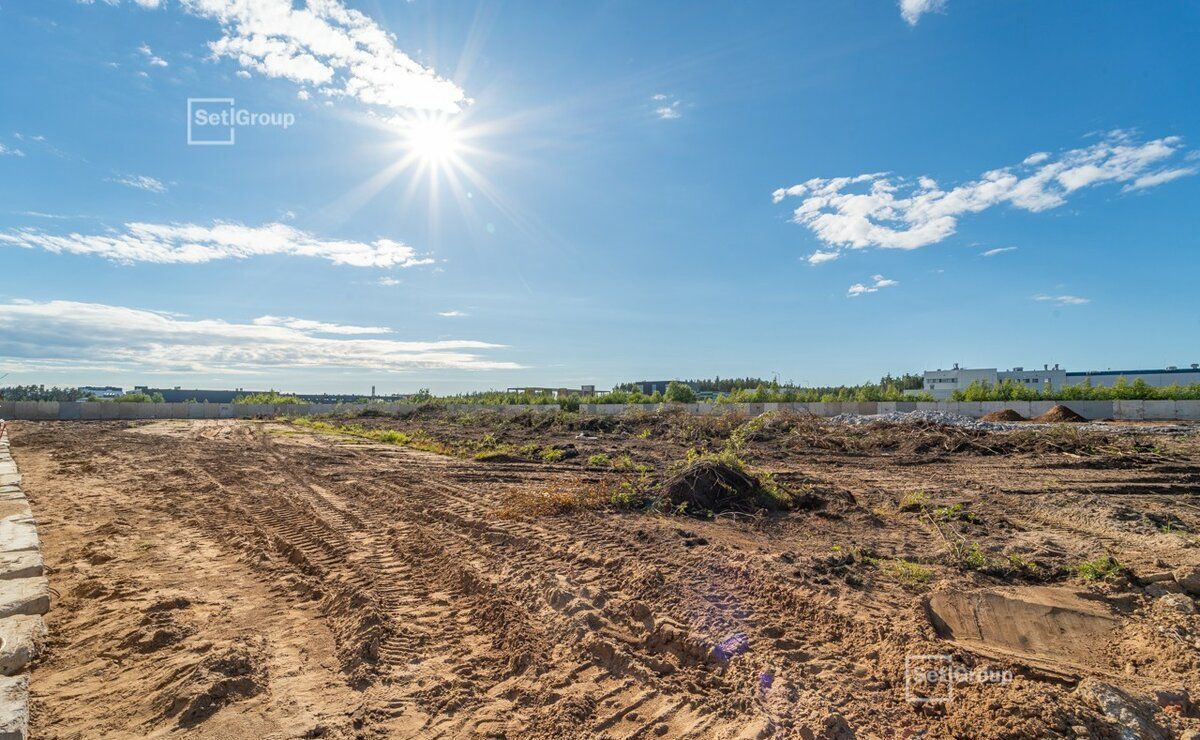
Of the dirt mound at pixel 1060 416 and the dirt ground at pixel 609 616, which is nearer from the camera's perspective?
the dirt ground at pixel 609 616

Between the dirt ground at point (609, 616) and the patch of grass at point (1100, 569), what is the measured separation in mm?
62

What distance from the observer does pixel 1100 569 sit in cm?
438

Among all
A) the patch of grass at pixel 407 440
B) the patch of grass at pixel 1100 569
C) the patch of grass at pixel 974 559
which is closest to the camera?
the patch of grass at pixel 1100 569

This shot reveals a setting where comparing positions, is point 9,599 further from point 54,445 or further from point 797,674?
point 54,445

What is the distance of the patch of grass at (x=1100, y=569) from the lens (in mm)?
4305

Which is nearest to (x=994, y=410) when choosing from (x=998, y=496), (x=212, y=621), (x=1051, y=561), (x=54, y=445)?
(x=998, y=496)

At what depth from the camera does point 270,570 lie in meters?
5.55

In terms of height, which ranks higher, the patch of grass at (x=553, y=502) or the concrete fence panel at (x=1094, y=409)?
the concrete fence panel at (x=1094, y=409)

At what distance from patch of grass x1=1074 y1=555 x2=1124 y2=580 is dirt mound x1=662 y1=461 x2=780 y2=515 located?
11.5 ft

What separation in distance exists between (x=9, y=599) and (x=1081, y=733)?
7.13 metres

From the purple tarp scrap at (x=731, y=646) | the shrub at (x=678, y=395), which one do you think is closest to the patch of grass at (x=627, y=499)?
the purple tarp scrap at (x=731, y=646)

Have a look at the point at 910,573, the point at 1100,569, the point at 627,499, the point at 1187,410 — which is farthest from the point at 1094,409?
the point at 910,573

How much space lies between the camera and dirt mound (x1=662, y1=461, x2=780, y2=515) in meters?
7.65

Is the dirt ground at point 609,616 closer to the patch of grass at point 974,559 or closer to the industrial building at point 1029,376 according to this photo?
the patch of grass at point 974,559
